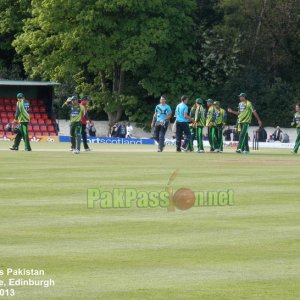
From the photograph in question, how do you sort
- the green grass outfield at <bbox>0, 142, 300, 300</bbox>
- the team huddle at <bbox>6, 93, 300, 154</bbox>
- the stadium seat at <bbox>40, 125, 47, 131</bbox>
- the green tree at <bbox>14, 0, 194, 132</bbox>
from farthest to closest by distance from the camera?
the green tree at <bbox>14, 0, 194, 132</bbox> → the stadium seat at <bbox>40, 125, 47, 131</bbox> → the team huddle at <bbox>6, 93, 300, 154</bbox> → the green grass outfield at <bbox>0, 142, 300, 300</bbox>

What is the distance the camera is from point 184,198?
20.2 metres

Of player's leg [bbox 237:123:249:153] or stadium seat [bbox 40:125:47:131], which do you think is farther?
stadium seat [bbox 40:125:47:131]

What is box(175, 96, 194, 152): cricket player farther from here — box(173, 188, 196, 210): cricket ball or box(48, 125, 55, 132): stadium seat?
box(48, 125, 55, 132): stadium seat

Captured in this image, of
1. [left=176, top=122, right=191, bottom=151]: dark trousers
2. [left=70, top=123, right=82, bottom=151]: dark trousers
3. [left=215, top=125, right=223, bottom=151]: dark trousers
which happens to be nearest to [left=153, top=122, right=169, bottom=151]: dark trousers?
[left=176, top=122, right=191, bottom=151]: dark trousers

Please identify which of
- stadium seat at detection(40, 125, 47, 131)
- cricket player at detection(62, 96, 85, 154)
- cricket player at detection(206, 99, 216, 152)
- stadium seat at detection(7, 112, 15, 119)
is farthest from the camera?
stadium seat at detection(7, 112, 15, 119)

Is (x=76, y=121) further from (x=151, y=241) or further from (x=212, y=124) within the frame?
(x=151, y=241)

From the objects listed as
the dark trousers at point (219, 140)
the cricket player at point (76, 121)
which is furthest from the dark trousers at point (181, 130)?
the cricket player at point (76, 121)

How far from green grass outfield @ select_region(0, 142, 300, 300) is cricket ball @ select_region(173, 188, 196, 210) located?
0.26 meters

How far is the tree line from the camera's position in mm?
72750

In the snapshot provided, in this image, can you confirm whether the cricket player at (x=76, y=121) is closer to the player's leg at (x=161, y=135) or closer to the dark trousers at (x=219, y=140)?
the player's leg at (x=161, y=135)

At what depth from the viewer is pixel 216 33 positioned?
253 feet

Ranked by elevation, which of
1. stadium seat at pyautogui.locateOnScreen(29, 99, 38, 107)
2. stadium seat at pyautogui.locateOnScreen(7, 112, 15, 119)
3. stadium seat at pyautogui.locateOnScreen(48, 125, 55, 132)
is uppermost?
stadium seat at pyautogui.locateOnScreen(29, 99, 38, 107)

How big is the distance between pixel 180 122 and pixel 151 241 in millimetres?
25984

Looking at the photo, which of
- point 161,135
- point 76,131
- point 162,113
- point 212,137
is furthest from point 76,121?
point 212,137
